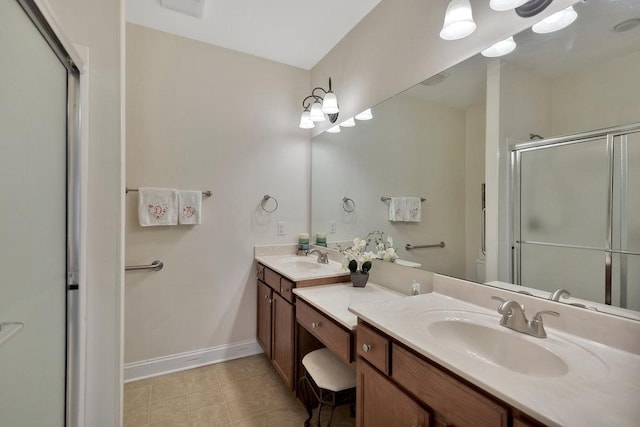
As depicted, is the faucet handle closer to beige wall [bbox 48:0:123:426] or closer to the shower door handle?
the shower door handle

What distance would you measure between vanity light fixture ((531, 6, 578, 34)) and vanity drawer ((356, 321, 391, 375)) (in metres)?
1.28

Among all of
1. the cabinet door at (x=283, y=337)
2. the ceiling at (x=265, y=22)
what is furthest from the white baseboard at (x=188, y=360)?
the ceiling at (x=265, y=22)

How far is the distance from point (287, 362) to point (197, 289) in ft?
3.22

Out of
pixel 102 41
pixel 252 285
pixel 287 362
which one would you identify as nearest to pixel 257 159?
pixel 252 285

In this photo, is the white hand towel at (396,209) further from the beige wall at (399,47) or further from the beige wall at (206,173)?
the beige wall at (206,173)

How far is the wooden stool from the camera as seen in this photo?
1395 millimetres

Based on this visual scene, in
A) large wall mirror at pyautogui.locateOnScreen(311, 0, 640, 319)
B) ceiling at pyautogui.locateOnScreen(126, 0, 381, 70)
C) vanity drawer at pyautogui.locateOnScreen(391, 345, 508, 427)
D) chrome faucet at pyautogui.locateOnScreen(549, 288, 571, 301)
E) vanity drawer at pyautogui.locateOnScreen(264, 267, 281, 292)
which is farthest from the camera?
vanity drawer at pyautogui.locateOnScreen(264, 267, 281, 292)

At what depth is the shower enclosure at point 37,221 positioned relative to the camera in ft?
2.71

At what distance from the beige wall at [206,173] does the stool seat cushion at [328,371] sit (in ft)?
3.55

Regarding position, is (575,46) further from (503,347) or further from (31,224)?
(31,224)

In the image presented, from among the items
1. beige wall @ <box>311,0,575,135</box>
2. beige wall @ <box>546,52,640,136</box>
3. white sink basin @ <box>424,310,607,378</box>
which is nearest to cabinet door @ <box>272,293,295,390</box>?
white sink basin @ <box>424,310,607,378</box>

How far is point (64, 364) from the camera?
3.78ft

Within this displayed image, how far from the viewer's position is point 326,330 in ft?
4.53

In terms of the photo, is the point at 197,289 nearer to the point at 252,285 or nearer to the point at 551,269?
the point at 252,285
